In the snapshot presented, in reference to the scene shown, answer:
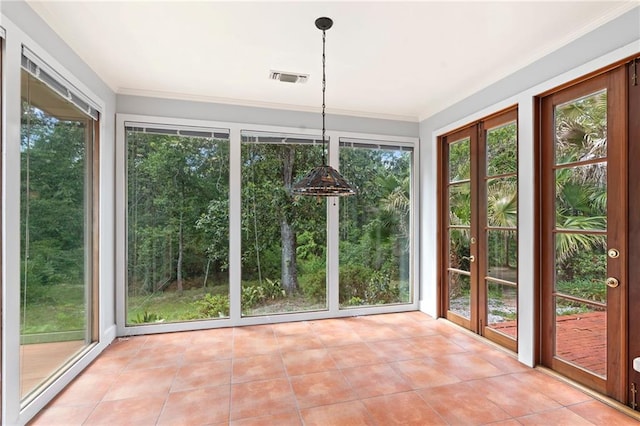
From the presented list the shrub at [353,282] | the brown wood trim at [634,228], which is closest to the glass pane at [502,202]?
the brown wood trim at [634,228]

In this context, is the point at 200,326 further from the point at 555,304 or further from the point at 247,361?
the point at 555,304

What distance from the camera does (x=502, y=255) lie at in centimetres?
326

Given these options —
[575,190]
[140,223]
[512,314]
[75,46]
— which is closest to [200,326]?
[140,223]

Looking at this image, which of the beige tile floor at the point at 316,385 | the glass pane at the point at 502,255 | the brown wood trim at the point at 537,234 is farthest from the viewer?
the glass pane at the point at 502,255

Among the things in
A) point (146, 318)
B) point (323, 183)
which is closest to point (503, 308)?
point (323, 183)

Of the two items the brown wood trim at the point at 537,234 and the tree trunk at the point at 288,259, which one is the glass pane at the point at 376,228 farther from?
the brown wood trim at the point at 537,234

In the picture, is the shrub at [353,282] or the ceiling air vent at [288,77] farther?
the shrub at [353,282]

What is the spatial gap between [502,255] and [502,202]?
1.75ft

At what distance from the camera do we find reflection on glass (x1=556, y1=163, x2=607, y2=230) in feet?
7.78

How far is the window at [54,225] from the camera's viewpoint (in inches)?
85.7

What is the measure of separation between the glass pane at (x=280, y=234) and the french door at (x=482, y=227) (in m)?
1.60

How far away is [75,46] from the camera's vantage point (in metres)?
2.63

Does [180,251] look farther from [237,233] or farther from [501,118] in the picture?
[501,118]

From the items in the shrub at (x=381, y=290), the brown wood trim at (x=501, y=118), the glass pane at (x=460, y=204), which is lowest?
the shrub at (x=381, y=290)
